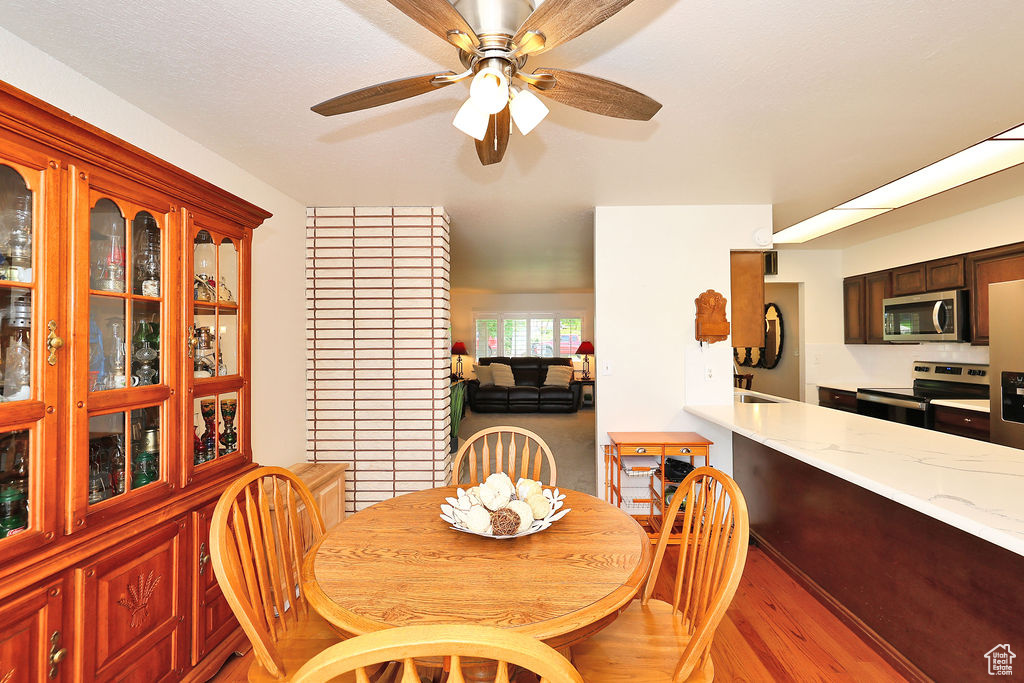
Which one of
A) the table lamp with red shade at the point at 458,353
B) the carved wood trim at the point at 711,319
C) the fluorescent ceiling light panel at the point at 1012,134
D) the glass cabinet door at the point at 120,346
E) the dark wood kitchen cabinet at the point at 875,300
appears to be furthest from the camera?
the table lamp with red shade at the point at 458,353

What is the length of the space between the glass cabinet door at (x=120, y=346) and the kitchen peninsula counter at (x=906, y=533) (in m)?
2.40

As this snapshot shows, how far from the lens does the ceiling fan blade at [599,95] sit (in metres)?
1.23

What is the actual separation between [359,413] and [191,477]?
165cm

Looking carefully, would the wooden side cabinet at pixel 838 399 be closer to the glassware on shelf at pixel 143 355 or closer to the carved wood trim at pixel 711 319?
the carved wood trim at pixel 711 319

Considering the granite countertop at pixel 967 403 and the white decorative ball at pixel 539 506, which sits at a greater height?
the granite countertop at pixel 967 403

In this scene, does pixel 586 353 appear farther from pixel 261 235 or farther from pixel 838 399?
pixel 261 235

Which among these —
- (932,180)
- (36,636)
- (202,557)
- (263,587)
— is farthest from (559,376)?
(36,636)

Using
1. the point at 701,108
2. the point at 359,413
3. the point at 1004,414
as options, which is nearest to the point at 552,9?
the point at 701,108

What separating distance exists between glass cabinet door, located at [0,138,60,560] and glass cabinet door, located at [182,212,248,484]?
0.49 metres

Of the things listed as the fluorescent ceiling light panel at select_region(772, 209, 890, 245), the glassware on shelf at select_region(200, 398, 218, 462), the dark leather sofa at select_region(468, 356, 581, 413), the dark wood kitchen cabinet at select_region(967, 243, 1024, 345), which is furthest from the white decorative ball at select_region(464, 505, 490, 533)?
the dark leather sofa at select_region(468, 356, 581, 413)

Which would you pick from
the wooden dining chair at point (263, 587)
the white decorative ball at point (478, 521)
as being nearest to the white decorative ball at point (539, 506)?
the white decorative ball at point (478, 521)

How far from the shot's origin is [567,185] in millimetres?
2877

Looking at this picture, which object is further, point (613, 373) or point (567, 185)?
point (613, 373)

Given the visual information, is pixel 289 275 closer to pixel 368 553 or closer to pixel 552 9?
pixel 368 553
